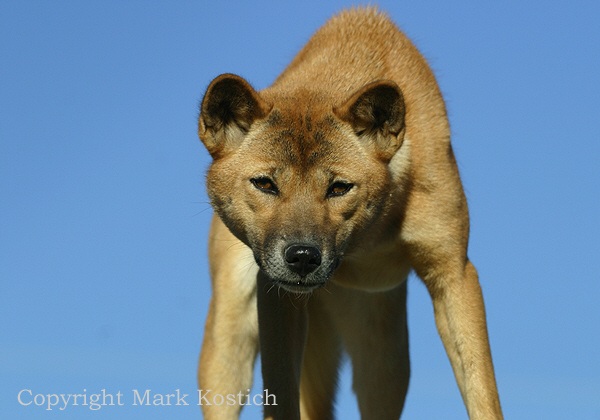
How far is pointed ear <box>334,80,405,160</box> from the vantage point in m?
7.16

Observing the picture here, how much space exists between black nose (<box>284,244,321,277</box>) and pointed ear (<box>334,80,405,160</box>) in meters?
0.91

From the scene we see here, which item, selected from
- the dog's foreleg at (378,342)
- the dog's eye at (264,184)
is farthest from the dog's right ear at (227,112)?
the dog's foreleg at (378,342)

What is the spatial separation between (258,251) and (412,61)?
75.3 inches

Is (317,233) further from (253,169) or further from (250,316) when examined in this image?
(250,316)

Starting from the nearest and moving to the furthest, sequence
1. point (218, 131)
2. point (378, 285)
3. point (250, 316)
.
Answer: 1. point (218, 131)
2. point (378, 285)
3. point (250, 316)

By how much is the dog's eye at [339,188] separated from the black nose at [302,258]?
1.41ft

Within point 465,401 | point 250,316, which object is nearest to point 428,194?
point 465,401

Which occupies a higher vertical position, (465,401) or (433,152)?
(433,152)

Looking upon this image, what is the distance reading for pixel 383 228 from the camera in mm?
7547

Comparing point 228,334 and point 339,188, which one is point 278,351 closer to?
point 339,188

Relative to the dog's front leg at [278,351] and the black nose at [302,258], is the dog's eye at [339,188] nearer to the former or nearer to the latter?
the black nose at [302,258]

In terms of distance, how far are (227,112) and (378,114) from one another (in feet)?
3.02

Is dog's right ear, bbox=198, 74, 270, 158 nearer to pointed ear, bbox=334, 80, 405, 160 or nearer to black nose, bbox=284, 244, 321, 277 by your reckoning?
pointed ear, bbox=334, 80, 405, 160

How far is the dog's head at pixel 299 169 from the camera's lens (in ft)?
22.6
